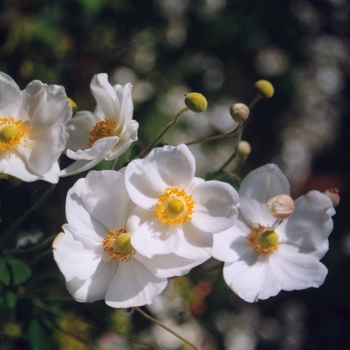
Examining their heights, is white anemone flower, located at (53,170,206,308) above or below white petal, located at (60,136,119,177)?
below

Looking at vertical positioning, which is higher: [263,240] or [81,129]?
[81,129]

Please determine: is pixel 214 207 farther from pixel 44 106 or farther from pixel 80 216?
pixel 44 106

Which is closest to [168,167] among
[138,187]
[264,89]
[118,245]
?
[138,187]

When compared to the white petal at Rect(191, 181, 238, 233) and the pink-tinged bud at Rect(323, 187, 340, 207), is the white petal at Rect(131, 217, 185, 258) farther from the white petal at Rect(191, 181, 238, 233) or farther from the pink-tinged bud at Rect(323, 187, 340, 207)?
the pink-tinged bud at Rect(323, 187, 340, 207)

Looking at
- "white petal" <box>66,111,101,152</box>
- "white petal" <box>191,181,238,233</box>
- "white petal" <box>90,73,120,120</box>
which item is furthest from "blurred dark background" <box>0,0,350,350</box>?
"white petal" <box>191,181,238,233</box>

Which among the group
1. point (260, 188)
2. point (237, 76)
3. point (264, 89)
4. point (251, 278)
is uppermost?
point (264, 89)

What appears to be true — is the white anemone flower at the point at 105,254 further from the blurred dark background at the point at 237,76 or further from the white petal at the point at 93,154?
the blurred dark background at the point at 237,76

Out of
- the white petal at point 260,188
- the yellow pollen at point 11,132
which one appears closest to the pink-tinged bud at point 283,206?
the white petal at point 260,188
